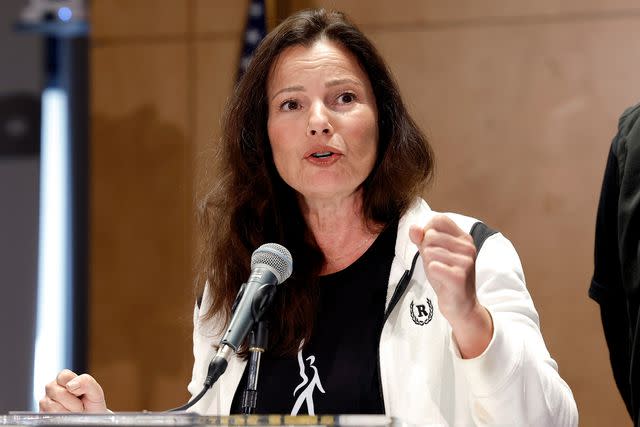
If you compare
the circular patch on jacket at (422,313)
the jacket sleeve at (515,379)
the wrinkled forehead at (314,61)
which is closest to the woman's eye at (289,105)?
the wrinkled forehead at (314,61)

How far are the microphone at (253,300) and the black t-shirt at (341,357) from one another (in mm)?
454

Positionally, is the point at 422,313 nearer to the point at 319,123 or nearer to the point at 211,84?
the point at 319,123

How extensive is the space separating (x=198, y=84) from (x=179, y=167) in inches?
17.5

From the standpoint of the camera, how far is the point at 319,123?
2.32 meters

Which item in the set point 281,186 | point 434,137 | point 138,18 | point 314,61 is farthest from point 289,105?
point 138,18

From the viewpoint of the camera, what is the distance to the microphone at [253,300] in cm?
163

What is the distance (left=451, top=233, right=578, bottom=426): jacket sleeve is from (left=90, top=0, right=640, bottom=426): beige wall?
236 centimetres

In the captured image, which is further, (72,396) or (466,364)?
(72,396)

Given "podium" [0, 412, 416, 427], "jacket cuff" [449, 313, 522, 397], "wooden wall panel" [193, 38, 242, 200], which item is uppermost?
"wooden wall panel" [193, 38, 242, 200]

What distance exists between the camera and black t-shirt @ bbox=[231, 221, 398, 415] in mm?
2164

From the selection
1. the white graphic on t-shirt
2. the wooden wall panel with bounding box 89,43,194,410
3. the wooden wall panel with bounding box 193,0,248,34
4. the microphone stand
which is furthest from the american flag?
the microphone stand

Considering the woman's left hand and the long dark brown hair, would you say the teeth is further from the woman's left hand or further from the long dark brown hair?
the woman's left hand

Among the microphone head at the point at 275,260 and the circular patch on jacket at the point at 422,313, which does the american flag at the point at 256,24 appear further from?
the microphone head at the point at 275,260

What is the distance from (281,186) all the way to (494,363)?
1106mm
